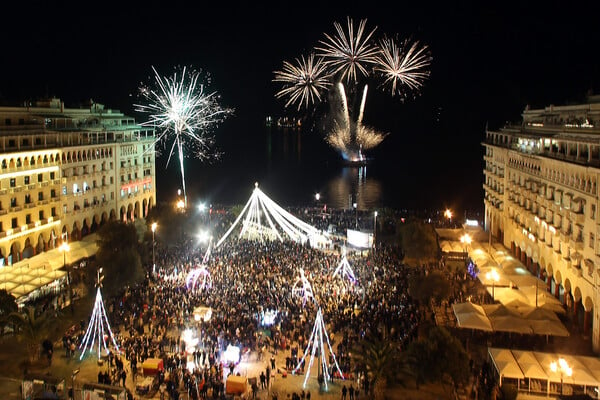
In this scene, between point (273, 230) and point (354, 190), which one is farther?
point (354, 190)

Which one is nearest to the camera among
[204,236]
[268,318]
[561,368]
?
[561,368]

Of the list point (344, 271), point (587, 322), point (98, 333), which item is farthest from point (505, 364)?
point (98, 333)

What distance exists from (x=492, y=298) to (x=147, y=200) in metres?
37.1

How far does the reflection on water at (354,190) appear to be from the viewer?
83125 millimetres

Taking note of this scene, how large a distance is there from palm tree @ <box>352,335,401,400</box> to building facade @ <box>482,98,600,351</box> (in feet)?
31.3

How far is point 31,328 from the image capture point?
22.0 metres

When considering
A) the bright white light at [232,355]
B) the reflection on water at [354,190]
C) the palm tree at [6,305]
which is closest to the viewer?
the bright white light at [232,355]

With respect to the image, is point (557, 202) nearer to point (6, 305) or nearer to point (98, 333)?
point (98, 333)

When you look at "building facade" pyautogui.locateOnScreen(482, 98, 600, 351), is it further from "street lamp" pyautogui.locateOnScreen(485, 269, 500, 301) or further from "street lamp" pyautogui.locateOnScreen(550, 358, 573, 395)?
"street lamp" pyautogui.locateOnScreen(550, 358, 573, 395)

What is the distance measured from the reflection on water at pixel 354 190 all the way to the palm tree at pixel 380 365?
57.6 metres

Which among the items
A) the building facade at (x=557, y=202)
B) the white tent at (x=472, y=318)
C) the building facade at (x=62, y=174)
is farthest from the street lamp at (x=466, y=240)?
the building facade at (x=62, y=174)

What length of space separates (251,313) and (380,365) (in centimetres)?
821

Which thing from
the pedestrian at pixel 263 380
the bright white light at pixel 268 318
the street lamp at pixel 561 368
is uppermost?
the street lamp at pixel 561 368

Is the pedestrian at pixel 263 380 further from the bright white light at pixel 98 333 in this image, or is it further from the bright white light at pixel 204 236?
the bright white light at pixel 204 236
